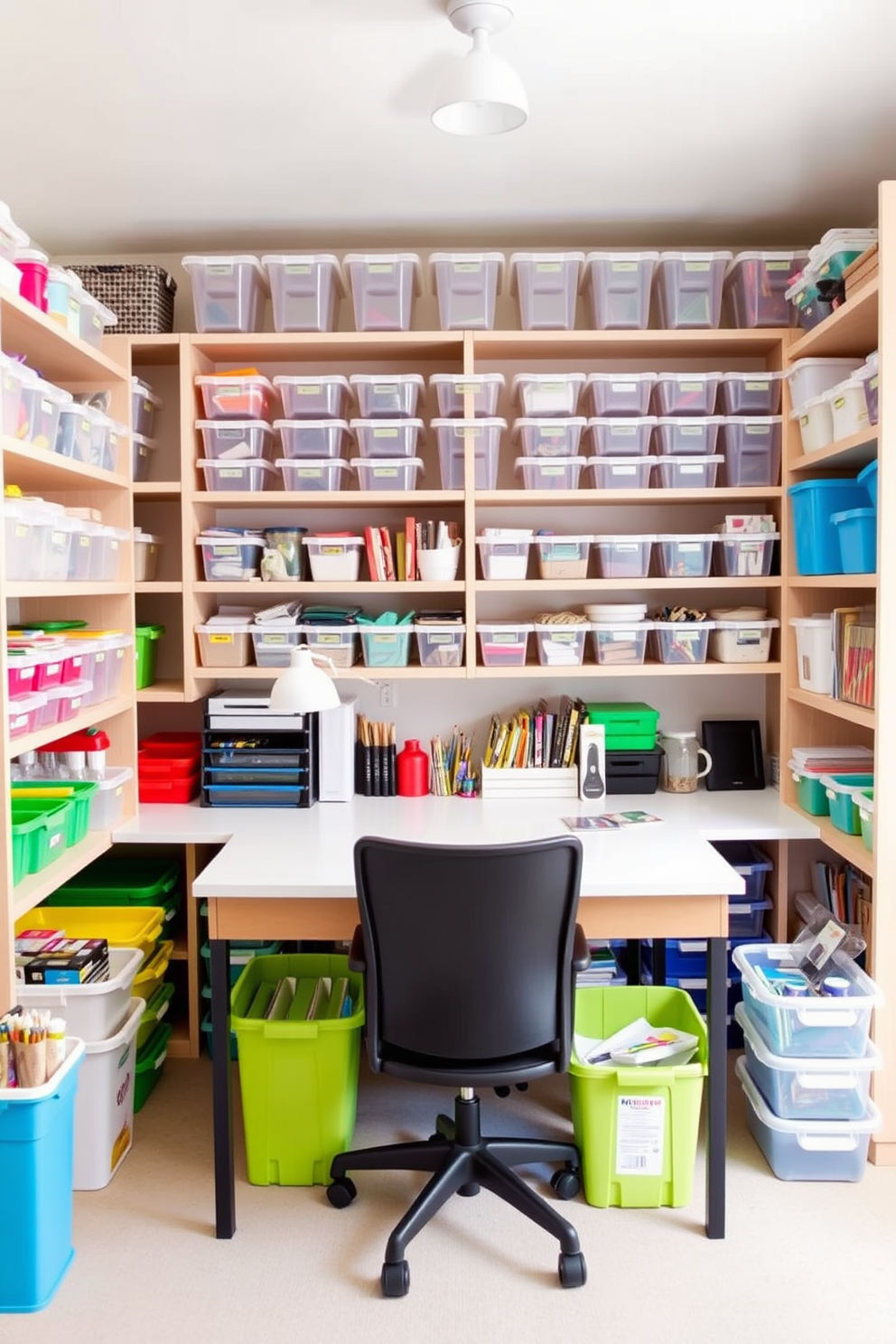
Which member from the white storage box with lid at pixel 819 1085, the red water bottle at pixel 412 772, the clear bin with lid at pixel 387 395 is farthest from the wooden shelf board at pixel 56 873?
the white storage box with lid at pixel 819 1085

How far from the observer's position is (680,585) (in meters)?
3.28

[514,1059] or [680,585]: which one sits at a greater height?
[680,585]

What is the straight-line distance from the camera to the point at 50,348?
2750 millimetres

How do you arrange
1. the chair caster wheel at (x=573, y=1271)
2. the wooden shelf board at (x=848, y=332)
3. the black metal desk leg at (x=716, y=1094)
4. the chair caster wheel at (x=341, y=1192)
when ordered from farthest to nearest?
the wooden shelf board at (x=848, y=332), the chair caster wheel at (x=341, y=1192), the black metal desk leg at (x=716, y=1094), the chair caster wheel at (x=573, y=1271)

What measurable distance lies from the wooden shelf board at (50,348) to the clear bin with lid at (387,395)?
2.39 ft

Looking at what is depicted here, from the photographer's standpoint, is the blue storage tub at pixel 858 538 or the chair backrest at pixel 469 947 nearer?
the chair backrest at pixel 469 947

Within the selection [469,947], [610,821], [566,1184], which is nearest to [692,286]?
[610,821]

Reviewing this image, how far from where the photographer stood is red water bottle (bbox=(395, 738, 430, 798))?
11.1ft

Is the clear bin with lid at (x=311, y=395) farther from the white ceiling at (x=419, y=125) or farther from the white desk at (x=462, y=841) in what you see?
the white desk at (x=462, y=841)

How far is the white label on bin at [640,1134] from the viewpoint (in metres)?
2.42

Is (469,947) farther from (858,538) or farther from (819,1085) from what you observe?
(858,538)

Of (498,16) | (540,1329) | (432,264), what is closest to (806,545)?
(432,264)

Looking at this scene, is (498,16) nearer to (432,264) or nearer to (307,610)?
(432,264)

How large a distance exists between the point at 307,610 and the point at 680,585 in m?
1.21
